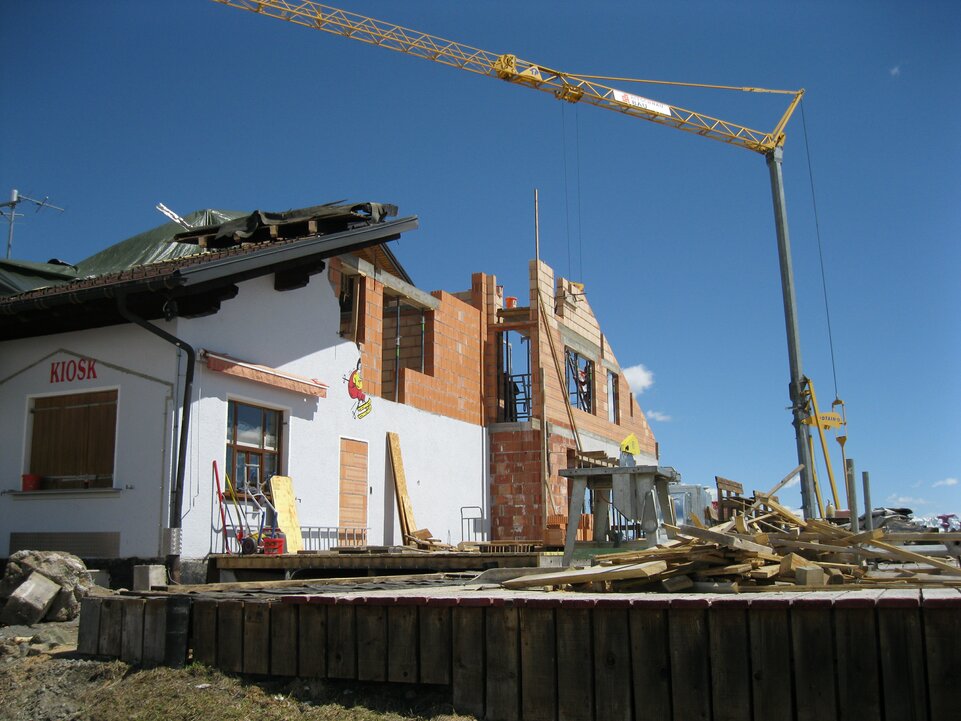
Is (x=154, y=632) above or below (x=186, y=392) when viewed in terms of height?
below

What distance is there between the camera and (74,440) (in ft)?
42.9

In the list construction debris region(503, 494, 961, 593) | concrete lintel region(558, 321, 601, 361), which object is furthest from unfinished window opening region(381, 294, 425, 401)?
construction debris region(503, 494, 961, 593)

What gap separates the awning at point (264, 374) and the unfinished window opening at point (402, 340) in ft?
14.8

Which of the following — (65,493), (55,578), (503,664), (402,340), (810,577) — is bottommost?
(503,664)

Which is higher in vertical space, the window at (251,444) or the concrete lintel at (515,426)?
the concrete lintel at (515,426)

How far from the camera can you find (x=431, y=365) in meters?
19.8

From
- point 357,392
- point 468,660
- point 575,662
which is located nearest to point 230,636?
point 468,660

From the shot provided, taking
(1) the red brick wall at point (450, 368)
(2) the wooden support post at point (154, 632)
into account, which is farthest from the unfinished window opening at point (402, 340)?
(2) the wooden support post at point (154, 632)

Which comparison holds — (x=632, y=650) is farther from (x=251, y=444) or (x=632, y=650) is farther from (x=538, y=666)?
(x=251, y=444)

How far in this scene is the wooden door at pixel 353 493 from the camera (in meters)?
16.0

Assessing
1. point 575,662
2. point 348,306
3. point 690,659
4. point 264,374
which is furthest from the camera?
point 348,306

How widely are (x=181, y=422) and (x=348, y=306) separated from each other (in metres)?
8.31

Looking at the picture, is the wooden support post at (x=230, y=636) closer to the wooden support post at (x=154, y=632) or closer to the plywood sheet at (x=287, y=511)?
the wooden support post at (x=154, y=632)

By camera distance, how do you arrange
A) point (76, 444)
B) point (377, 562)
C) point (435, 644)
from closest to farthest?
point (435, 644) → point (377, 562) → point (76, 444)
